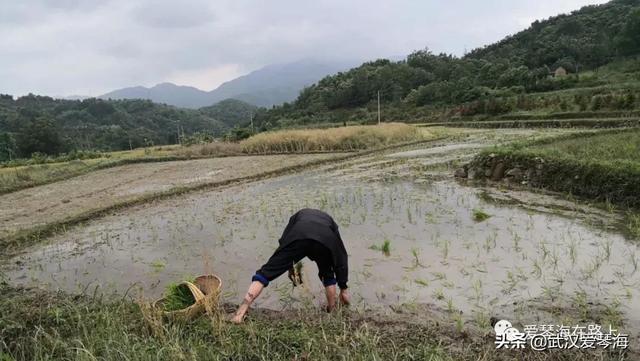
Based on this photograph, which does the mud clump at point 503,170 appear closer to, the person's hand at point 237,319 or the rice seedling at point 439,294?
the rice seedling at point 439,294

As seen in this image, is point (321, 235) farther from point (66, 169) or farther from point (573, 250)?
point (66, 169)

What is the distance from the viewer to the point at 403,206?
7.93 m

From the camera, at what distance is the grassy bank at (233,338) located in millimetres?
3002

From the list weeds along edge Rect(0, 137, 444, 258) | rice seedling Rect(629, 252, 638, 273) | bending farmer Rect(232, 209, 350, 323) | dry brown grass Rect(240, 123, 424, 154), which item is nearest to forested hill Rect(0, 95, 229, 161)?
dry brown grass Rect(240, 123, 424, 154)

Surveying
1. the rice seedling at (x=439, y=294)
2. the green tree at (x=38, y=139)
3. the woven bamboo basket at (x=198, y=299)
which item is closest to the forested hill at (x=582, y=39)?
the rice seedling at (x=439, y=294)

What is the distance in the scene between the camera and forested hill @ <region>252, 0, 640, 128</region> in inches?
1359

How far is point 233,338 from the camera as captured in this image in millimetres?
3348

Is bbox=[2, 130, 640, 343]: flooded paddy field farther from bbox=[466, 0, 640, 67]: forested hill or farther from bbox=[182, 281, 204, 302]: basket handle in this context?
bbox=[466, 0, 640, 67]: forested hill

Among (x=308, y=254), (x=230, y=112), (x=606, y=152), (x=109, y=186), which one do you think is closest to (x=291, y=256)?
(x=308, y=254)

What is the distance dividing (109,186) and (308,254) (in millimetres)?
11369

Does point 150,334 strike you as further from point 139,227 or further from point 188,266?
point 139,227

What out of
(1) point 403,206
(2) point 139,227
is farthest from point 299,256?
(2) point 139,227

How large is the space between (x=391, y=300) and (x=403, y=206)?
3894 millimetres

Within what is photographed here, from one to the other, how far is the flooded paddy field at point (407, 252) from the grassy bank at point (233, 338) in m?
0.51
